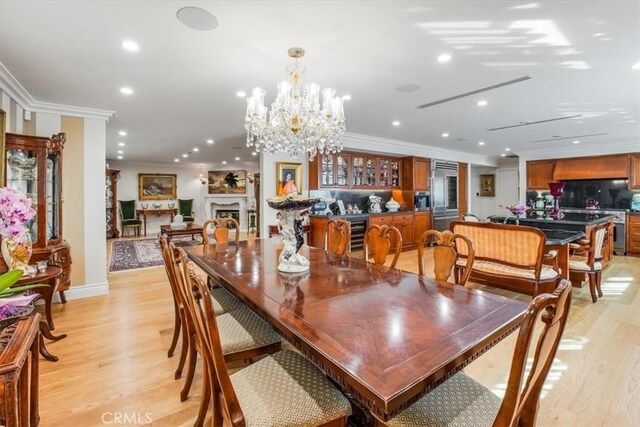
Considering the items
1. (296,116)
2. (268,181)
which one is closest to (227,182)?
(268,181)

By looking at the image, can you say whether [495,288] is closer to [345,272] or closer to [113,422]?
[345,272]

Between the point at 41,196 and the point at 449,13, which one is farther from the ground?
the point at 449,13

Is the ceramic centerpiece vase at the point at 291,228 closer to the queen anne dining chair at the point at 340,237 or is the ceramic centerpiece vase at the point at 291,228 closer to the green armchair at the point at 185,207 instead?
the queen anne dining chair at the point at 340,237

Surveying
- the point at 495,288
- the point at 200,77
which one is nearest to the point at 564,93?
the point at 495,288

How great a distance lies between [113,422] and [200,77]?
2.76 metres

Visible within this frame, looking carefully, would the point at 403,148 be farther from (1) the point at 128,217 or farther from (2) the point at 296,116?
(1) the point at 128,217

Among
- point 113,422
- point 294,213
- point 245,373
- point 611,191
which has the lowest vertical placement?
point 113,422

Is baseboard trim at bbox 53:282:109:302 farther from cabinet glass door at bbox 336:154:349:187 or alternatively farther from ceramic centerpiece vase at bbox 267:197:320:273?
cabinet glass door at bbox 336:154:349:187

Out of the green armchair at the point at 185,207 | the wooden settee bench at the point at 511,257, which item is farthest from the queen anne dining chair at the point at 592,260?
the green armchair at the point at 185,207

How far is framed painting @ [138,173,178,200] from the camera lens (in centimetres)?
974

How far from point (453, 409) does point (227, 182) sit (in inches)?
422

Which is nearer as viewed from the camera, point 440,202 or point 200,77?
point 200,77

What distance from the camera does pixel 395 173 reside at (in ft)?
→ 23.2

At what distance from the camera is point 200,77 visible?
290 centimetres
